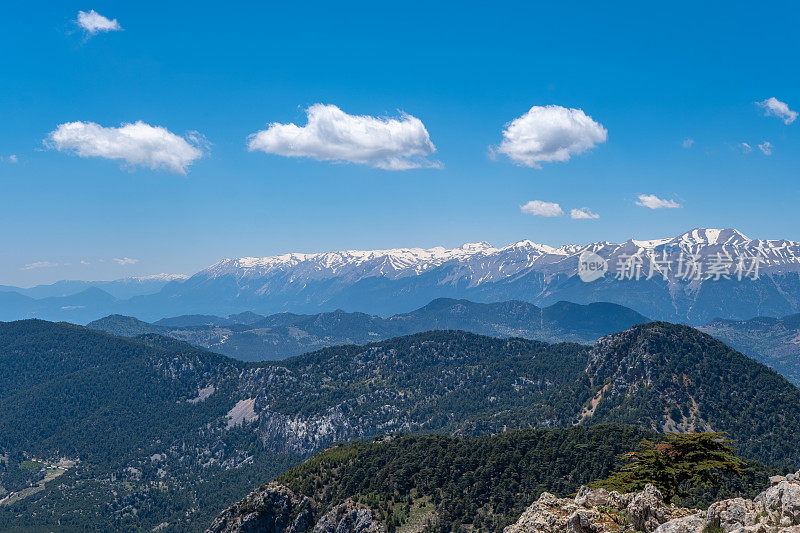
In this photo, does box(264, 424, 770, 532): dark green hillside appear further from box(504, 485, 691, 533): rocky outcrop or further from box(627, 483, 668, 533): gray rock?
box(627, 483, 668, 533): gray rock

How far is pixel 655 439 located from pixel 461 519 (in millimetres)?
74155

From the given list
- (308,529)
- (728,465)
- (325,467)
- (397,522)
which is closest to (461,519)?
(397,522)

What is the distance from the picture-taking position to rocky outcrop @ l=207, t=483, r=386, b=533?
157375 mm

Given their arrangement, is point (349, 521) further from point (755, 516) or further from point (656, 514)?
point (755, 516)

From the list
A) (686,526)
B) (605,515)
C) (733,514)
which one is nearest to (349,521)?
(605,515)

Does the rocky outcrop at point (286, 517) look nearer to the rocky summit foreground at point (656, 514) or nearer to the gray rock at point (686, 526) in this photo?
the rocky summit foreground at point (656, 514)

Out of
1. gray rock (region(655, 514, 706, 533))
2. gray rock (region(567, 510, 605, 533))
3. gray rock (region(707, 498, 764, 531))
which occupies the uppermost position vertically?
gray rock (region(707, 498, 764, 531))

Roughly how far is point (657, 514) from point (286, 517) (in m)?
155

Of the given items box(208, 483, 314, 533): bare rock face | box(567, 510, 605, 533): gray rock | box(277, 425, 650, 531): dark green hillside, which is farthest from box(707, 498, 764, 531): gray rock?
box(208, 483, 314, 533): bare rock face

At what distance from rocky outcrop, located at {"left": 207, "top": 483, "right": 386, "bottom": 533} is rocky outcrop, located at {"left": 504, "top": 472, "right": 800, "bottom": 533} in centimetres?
10438

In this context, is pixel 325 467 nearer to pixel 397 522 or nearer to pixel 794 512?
pixel 397 522

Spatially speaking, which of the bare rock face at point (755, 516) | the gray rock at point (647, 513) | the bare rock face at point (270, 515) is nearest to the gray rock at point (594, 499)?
the gray rock at point (647, 513)

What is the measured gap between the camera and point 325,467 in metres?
199

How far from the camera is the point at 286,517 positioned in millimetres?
176625
